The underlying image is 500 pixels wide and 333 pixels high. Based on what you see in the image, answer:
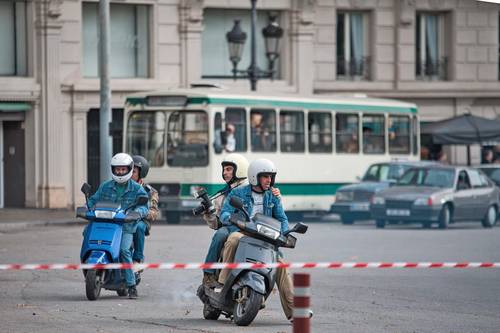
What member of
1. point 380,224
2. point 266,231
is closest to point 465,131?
point 380,224

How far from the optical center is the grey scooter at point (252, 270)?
41.7ft

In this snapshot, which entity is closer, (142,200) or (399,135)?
(142,200)

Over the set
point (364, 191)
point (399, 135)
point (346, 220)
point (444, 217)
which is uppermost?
point (399, 135)

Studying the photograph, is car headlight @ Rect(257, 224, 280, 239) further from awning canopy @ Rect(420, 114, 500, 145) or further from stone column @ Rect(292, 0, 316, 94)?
stone column @ Rect(292, 0, 316, 94)

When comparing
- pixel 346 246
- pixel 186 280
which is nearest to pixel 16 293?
pixel 186 280

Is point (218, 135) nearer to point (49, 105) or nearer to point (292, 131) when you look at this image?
point (292, 131)

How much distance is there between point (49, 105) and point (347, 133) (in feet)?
24.7

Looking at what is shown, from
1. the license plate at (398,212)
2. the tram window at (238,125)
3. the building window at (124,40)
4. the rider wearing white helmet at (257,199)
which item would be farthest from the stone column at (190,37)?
the rider wearing white helmet at (257,199)

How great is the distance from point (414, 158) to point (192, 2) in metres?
7.27

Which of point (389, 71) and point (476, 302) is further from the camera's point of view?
point (389, 71)

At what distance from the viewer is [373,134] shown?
37031 mm

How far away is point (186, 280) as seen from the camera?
18000mm

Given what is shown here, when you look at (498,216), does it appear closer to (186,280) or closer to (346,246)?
(346,246)

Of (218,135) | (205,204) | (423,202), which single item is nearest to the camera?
(205,204)
